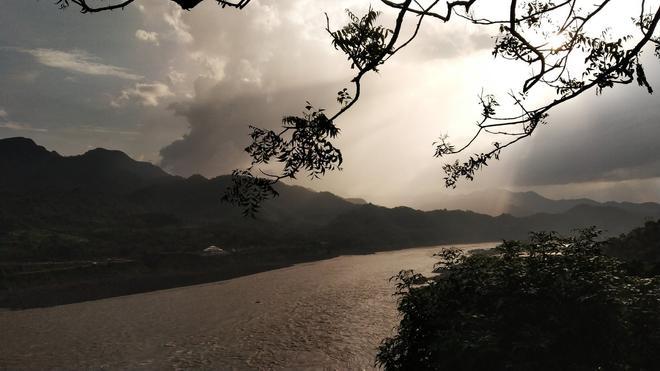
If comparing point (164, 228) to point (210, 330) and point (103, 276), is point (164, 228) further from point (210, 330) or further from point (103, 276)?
point (210, 330)

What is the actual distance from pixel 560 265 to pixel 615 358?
203 centimetres

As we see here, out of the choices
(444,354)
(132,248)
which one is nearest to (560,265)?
(444,354)

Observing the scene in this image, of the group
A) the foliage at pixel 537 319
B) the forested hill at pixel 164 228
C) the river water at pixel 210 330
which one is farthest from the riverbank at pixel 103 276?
the foliage at pixel 537 319

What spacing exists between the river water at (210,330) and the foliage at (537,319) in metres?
9.43

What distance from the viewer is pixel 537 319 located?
8805mm

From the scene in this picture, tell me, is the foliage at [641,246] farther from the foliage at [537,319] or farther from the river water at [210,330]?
the foliage at [537,319]

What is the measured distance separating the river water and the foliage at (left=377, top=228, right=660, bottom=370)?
943 cm

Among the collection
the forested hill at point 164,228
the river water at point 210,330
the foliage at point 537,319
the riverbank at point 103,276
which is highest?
the forested hill at point 164,228

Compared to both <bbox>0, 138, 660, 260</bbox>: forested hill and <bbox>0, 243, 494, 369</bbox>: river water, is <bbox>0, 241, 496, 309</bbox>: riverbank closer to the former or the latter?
<bbox>0, 243, 494, 369</bbox>: river water

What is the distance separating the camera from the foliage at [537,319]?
8.40 m

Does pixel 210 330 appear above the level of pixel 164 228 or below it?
below

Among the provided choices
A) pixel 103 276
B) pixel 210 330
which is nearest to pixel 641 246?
pixel 210 330

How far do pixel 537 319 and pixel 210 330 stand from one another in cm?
2129

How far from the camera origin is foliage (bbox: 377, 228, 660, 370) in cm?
840
